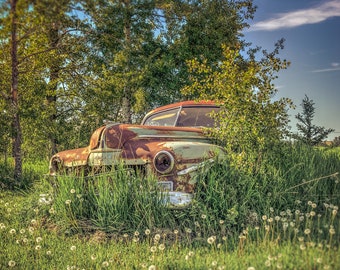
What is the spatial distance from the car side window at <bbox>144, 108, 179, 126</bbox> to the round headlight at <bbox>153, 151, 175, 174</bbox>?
6.94ft

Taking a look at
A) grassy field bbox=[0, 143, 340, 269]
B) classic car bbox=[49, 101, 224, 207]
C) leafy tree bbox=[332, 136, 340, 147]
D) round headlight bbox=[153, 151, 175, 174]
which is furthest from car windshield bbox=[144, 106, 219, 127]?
leafy tree bbox=[332, 136, 340, 147]

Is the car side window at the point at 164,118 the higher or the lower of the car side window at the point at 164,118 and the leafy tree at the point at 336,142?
the higher

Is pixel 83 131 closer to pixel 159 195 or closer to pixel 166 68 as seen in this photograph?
pixel 166 68

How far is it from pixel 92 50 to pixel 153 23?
3854 millimetres

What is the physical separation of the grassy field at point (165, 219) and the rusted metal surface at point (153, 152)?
0.24m

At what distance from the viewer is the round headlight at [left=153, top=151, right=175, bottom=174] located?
5.73 metres

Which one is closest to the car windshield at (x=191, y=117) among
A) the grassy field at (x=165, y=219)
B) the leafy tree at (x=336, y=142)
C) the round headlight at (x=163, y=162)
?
the grassy field at (x=165, y=219)

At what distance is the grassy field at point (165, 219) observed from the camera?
4680 mm

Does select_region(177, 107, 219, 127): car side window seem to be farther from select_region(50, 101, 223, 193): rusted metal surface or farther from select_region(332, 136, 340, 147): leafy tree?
select_region(332, 136, 340, 147): leafy tree

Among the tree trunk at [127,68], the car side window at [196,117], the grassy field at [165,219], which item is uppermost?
the tree trunk at [127,68]

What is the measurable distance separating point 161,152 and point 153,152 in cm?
18

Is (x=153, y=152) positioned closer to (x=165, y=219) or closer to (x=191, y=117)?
(x=165, y=219)

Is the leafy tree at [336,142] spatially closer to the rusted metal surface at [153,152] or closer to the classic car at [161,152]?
the classic car at [161,152]

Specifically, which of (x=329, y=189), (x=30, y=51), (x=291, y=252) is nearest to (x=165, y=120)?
(x=329, y=189)
